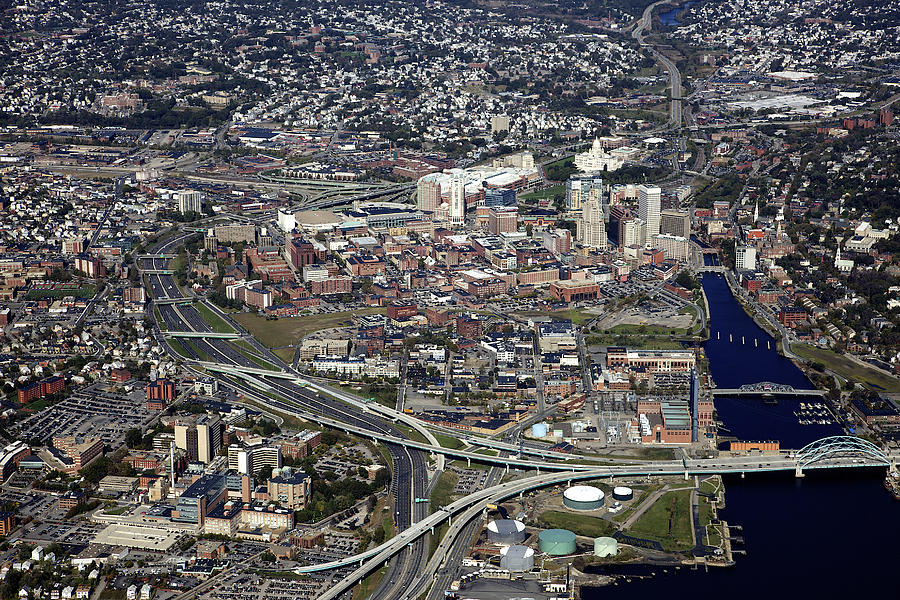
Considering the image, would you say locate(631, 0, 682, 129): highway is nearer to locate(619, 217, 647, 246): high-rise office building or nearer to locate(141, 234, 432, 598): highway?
locate(619, 217, 647, 246): high-rise office building

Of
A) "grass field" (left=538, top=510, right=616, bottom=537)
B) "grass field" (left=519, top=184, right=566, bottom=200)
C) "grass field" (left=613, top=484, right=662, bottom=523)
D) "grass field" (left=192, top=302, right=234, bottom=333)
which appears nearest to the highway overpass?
"grass field" (left=613, top=484, right=662, bottom=523)

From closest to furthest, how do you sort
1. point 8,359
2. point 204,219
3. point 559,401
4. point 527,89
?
point 559,401, point 8,359, point 204,219, point 527,89

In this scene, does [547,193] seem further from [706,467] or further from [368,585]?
[368,585]

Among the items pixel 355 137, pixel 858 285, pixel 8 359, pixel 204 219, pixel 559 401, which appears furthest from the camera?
pixel 355 137

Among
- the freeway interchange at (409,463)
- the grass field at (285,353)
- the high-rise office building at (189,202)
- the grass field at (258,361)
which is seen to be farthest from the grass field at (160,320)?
the high-rise office building at (189,202)

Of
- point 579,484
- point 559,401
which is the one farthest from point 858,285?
point 579,484

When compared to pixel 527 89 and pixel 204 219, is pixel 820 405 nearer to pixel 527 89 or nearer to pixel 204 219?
pixel 204 219

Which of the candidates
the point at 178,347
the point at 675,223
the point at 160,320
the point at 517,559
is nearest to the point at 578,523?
the point at 517,559
